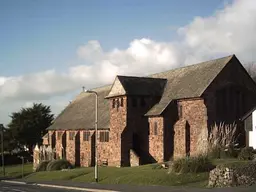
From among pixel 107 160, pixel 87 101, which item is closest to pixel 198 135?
pixel 107 160

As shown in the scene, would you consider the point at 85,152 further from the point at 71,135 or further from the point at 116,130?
the point at 116,130

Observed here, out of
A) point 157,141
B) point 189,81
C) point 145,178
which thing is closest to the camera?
point 145,178

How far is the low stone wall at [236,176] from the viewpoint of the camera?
2616cm

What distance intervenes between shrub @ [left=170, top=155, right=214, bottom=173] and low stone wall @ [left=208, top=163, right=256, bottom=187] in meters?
4.00

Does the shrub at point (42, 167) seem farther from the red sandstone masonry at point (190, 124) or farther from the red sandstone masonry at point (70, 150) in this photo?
the red sandstone masonry at point (190, 124)

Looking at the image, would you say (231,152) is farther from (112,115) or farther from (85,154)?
(85,154)

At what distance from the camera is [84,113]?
69438 millimetres

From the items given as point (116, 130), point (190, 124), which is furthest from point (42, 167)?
point (190, 124)

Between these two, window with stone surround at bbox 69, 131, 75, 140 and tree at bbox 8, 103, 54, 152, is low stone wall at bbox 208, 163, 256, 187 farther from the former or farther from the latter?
tree at bbox 8, 103, 54, 152

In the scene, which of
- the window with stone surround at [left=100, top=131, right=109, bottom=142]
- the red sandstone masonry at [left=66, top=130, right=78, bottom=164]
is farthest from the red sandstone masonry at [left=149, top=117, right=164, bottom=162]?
the red sandstone masonry at [left=66, top=130, right=78, bottom=164]

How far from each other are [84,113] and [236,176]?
1768 inches

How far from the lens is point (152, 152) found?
5088 centimetres

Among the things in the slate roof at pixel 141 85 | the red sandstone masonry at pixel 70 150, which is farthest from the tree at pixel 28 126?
the slate roof at pixel 141 85

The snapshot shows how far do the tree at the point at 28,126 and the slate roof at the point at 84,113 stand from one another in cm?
1984
